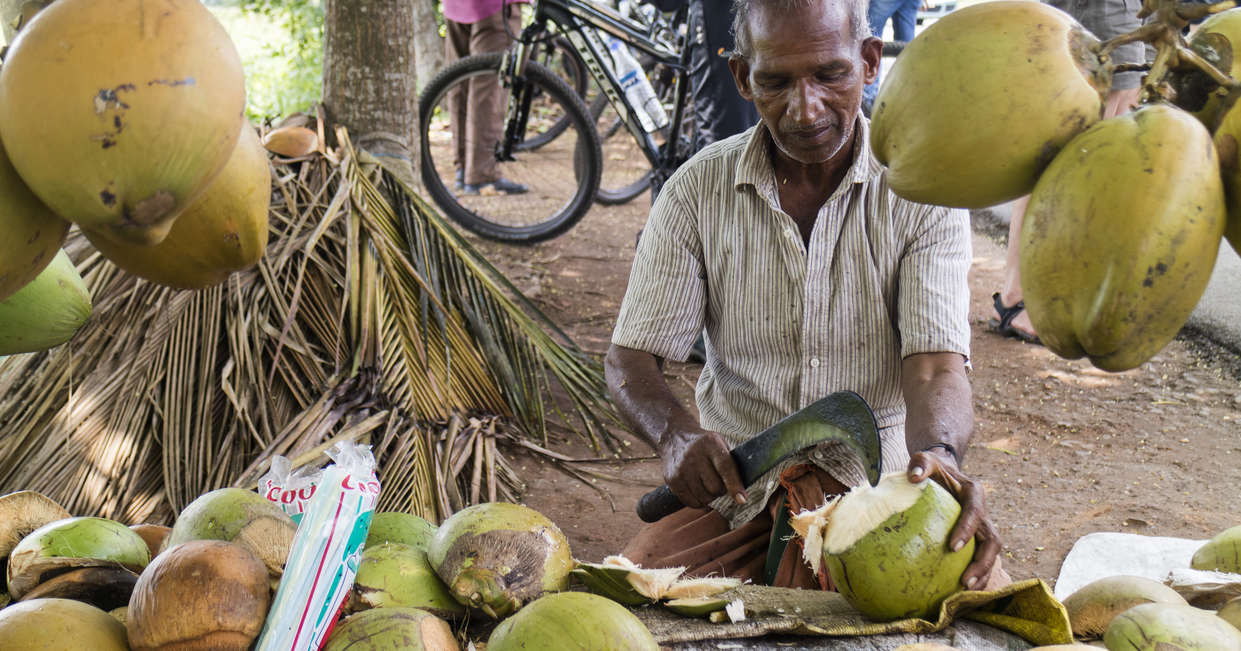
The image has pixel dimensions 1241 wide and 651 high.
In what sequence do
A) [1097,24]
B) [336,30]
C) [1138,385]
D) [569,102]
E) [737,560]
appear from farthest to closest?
1. [569,102]
2. [1138,385]
3. [336,30]
4. [1097,24]
5. [737,560]

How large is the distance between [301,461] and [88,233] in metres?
1.86

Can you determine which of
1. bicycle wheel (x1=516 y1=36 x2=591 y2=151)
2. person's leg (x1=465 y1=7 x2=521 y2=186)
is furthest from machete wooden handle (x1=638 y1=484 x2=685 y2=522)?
person's leg (x1=465 y1=7 x2=521 y2=186)

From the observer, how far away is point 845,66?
1839 mm

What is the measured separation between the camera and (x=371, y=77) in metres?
3.49

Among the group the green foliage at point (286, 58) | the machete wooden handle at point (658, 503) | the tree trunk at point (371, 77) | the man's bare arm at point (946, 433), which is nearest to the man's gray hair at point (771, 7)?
the man's bare arm at point (946, 433)

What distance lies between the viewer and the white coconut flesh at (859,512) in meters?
1.20

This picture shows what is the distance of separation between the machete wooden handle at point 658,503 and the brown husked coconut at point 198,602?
927 mm

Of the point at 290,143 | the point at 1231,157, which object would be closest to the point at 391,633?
the point at 1231,157

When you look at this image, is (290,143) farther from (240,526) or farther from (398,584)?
(398,584)

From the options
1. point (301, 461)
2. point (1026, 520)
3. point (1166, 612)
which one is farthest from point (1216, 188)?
point (1026, 520)

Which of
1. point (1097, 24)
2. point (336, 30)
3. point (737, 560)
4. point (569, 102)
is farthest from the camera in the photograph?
point (569, 102)

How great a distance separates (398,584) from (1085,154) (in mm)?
951

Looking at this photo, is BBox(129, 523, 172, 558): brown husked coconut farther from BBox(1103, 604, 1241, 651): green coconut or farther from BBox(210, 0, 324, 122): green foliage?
BBox(210, 0, 324, 122): green foliage

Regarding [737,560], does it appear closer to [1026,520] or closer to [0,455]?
[1026,520]
